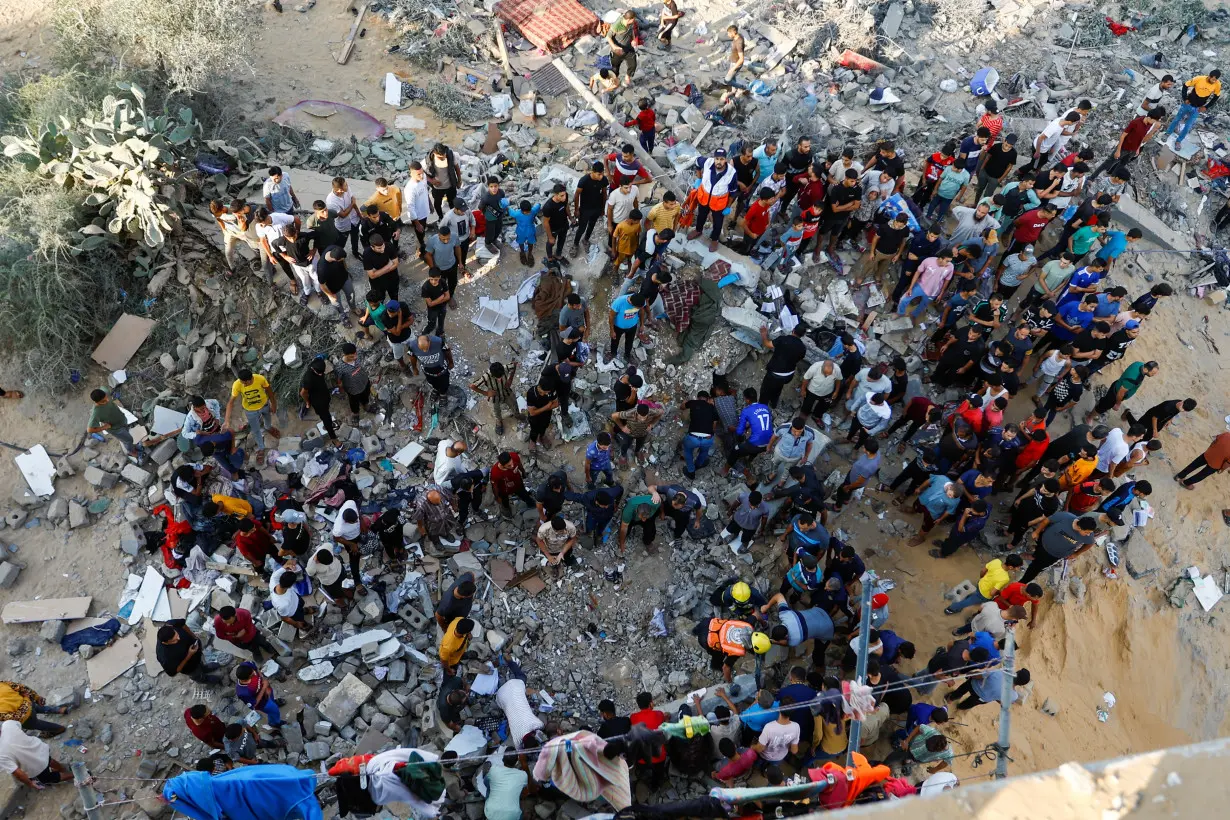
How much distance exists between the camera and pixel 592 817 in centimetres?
616

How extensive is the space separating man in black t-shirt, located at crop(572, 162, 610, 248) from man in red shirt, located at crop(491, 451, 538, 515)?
3570 millimetres

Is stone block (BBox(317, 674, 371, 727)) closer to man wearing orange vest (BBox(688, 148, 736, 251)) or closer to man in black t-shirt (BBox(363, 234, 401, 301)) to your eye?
man in black t-shirt (BBox(363, 234, 401, 301))

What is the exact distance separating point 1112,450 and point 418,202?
879 cm

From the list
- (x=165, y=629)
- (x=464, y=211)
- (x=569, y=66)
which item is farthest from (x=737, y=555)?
(x=569, y=66)

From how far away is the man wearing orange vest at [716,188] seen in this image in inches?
411

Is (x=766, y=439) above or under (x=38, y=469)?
Answer: above

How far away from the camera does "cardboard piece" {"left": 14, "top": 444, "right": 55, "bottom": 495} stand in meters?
9.34

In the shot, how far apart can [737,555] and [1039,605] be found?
11.4ft

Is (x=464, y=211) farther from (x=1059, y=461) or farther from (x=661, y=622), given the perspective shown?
(x=1059, y=461)

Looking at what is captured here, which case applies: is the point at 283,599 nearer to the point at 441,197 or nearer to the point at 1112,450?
the point at 441,197

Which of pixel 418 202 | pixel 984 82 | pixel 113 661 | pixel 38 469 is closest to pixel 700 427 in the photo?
pixel 418 202

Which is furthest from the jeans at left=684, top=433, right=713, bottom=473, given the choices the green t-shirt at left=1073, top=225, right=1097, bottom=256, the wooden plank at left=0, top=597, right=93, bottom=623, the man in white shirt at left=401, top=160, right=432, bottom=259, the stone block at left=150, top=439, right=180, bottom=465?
the wooden plank at left=0, top=597, right=93, bottom=623

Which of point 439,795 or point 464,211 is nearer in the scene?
point 439,795

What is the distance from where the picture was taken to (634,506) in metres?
8.66
